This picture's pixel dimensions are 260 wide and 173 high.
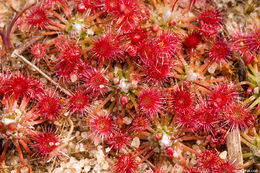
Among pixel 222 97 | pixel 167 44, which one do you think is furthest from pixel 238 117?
pixel 167 44

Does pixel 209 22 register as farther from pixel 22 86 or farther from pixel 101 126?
pixel 22 86

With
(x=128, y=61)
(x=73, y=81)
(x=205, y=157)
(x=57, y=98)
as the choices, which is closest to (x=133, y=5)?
(x=128, y=61)

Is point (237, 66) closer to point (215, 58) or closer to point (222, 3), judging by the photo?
point (215, 58)

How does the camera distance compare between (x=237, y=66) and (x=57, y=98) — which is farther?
(x=237, y=66)

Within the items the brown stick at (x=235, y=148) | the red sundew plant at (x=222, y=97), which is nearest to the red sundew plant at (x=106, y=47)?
the red sundew plant at (x=222, y=97)

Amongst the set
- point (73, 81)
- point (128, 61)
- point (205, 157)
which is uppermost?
point (128, 61)

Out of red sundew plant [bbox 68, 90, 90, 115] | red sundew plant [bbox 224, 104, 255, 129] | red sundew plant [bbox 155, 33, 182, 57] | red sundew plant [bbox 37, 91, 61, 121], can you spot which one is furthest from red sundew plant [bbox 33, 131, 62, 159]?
red sundew plant [bbox 224, 104, 255, 129]

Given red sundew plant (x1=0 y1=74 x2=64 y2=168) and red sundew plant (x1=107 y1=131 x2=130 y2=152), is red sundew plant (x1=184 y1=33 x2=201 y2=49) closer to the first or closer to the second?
red sundew plant (x1=107 y1=131 x2=130 y2=152)

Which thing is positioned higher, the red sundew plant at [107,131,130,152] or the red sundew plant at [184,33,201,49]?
the red sundew plant at [184,33,201,49]
